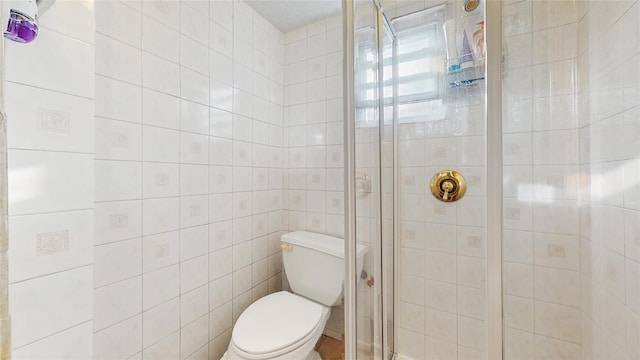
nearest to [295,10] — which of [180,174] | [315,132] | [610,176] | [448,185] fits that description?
[315,132]

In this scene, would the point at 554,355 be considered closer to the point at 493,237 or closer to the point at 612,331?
the point at 612,331

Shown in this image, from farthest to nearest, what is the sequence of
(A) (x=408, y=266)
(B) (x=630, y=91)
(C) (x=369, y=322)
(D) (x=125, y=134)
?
(A) (x=408, y=266)
(D) (x=125, y=134)
(C) (x=369, y=322)
(B) (x=630, y=91)

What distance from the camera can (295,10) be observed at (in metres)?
1.52

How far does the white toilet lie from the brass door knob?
443 mm

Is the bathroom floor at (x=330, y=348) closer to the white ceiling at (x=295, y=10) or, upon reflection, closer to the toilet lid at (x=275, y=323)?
the toilet lid at (x=275, y=323)

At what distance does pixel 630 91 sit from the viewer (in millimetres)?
639

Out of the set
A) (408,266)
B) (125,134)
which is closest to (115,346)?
(125,134)

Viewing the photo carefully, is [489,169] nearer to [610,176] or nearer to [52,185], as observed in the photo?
[610,176]

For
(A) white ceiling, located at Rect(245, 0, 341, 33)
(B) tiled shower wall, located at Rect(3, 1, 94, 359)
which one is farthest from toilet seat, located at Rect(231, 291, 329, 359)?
(A) white ceiling, located at Rect(245, 0, 341, 33)

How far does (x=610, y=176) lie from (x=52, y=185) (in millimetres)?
1570

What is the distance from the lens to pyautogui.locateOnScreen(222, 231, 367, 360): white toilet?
982 mm

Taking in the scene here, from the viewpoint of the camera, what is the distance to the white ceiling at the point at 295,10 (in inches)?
57.5

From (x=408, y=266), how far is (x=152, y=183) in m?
1.13

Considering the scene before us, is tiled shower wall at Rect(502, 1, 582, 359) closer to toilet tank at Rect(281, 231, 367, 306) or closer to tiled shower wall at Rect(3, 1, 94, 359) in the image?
toilet tank at Rect(281, 231, 367, 306)
